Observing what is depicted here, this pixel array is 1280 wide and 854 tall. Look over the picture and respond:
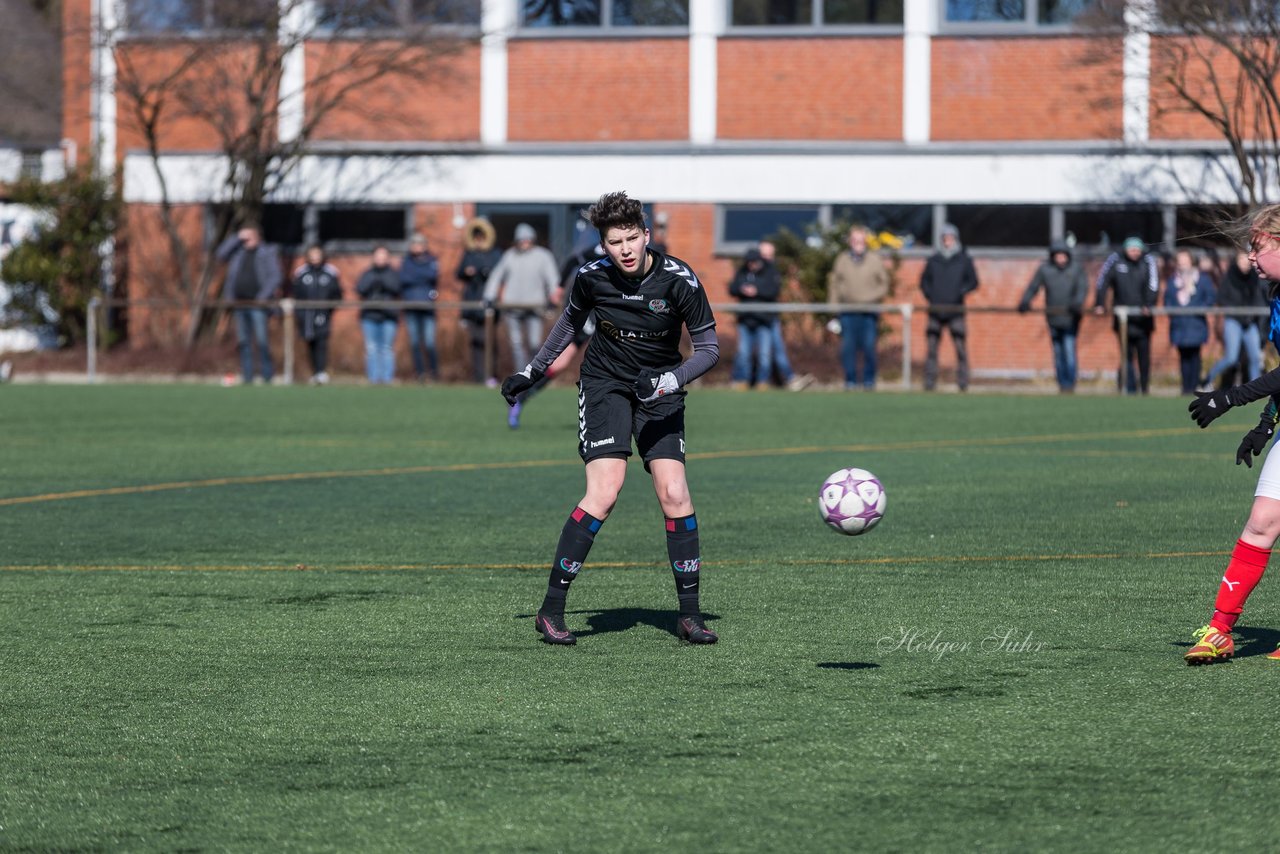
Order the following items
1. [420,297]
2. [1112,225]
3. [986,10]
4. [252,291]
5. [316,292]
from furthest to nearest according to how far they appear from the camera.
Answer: [986,10] → [1112,225] → [252,291] → [316,292] → [420,297]

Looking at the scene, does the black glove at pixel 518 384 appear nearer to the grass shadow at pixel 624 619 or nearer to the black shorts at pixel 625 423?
the black shorts at pixel 625 423

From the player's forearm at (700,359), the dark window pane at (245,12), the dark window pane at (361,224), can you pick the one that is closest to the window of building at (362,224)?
the dark window pane at (361,224)

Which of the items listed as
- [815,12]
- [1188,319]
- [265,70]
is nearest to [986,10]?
[815,12]

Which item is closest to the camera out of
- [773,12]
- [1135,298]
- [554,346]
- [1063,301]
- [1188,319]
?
[554,346]

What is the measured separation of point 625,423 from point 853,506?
96 cm

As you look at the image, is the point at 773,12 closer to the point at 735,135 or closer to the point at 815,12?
the point at 815,12

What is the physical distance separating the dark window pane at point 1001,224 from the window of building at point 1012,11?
2.91 meters

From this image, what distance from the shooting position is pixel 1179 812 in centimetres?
495

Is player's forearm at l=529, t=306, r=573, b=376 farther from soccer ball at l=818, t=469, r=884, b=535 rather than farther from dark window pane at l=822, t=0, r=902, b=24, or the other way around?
dark window pane at l=822, t=0, r=902, b=24

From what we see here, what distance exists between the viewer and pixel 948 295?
2714 centimetres

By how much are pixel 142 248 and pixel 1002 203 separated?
14355 mm

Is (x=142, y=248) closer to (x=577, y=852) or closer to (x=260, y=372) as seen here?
(x=260, y=372)

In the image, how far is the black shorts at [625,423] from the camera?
7.94m

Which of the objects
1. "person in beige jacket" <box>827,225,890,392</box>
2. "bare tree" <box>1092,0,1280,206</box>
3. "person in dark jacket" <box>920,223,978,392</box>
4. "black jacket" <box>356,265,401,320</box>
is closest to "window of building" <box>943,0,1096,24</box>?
"bare tree" <box>1092,0,1280,206</box>
